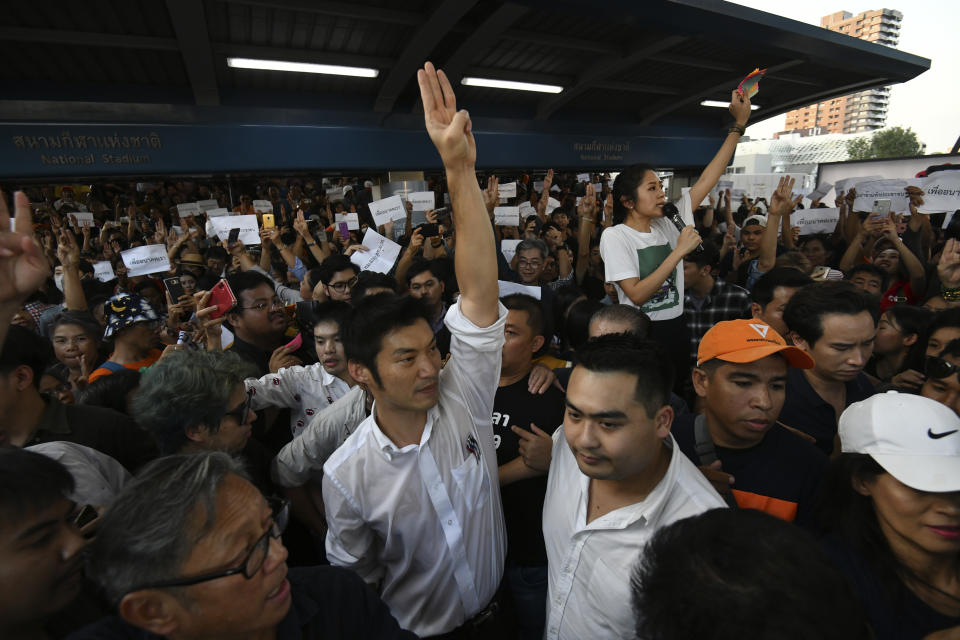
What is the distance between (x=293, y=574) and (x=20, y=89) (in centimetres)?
918

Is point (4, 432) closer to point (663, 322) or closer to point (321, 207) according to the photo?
point (663, 322)

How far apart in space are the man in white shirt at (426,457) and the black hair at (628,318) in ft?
3.18

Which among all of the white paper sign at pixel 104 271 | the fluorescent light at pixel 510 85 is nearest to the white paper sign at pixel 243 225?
the white paper sign at pixel 104 271

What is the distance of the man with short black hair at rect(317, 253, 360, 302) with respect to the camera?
3531mm

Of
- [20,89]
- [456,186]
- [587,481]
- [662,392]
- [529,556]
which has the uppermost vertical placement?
[20,89]

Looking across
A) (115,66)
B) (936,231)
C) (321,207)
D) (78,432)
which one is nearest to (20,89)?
(115,66)

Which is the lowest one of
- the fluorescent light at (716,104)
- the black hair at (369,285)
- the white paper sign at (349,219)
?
the black hair at (369,285)

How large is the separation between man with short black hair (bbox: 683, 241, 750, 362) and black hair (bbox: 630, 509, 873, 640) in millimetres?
2833

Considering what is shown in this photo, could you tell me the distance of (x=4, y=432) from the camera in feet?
5.21

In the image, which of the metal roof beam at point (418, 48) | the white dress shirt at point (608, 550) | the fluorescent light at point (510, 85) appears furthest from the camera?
the fluorescent light at point (510, 85)

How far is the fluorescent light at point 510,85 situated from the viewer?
28.2ft

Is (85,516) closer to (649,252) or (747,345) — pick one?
(747,345)

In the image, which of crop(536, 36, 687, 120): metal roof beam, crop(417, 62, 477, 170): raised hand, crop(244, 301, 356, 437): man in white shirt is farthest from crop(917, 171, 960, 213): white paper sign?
crop(244, 301, 356, 437): man in white shirt

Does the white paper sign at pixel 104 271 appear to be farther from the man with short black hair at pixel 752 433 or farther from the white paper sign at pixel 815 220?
the white paper sign at pixel 815 220
